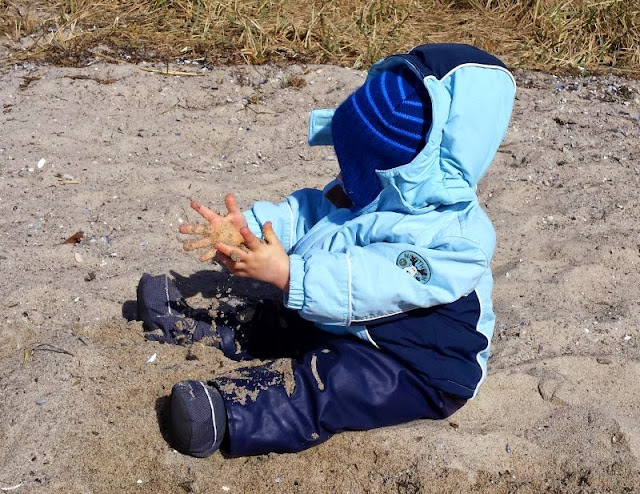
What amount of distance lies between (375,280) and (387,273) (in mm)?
38

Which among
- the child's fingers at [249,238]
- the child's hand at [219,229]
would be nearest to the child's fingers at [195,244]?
the child's hand at [219,229]

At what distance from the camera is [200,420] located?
2.21 meters

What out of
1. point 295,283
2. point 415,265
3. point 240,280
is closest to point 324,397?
point 295,283

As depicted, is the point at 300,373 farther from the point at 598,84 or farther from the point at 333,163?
the point at 598,84

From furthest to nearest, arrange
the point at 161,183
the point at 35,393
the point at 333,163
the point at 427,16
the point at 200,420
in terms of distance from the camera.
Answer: the point at 427,16 → the point at 333,163 → the point at 161,183 → the point at 35,393 → the point at 200,420

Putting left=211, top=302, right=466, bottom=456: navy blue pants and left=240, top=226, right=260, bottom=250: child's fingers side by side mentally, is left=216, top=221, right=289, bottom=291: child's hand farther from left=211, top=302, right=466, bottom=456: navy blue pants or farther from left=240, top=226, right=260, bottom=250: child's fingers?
left=211, top=302, right=466, bottom=456: navy blue pants

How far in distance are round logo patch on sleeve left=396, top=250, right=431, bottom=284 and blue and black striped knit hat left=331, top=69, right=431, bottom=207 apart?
0.24 meters

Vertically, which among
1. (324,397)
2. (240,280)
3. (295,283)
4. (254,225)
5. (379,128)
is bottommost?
(240,280)

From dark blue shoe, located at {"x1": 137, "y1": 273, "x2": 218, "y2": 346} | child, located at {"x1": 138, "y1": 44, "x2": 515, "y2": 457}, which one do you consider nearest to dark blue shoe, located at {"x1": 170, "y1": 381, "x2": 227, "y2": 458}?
child, located at {"x1": 138, "y1": 44, "x2": 515, "y2": 457}

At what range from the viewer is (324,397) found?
7.72 feet

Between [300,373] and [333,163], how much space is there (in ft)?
5.46

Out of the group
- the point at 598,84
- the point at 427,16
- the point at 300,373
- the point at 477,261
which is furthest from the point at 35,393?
the point at 427,16

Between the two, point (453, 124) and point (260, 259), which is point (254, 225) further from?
point (453, 124)

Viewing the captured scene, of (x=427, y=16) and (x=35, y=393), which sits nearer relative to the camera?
(x=35, y=393)
